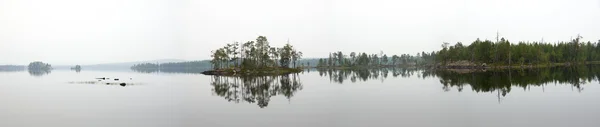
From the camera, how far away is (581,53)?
542 ft

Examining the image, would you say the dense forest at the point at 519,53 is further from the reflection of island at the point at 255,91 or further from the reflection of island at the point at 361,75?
the reflection of island at the point at 255,91

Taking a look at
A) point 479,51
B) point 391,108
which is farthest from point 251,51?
point 391,108

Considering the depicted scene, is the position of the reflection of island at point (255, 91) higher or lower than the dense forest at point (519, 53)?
lower

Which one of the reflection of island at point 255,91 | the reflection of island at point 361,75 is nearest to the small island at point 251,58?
the reflection of island at point 361,75

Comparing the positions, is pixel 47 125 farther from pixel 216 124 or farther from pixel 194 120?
pixel 216 124

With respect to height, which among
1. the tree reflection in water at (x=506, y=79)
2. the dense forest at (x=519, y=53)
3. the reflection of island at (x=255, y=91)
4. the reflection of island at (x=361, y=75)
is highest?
the dense forest at (x=519, y=53)

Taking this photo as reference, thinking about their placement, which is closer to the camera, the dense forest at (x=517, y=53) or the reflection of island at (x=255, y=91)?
the reflection of island at (x=255, y=91)

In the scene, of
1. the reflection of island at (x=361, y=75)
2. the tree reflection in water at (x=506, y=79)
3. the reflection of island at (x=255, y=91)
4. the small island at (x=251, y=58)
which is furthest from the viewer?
the small island at (x=251, y=58)

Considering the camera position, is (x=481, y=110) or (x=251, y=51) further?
(x=251, y=51)

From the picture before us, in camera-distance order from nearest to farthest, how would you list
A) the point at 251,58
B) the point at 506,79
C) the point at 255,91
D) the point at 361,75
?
the point at 255,91
the point at 506,79
the point at 361,75
the point at 251,58

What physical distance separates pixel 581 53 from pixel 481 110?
176379mm

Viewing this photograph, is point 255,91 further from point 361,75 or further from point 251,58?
point 251,58

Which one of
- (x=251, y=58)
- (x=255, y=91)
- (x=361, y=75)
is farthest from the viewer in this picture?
(x=251, y=58)

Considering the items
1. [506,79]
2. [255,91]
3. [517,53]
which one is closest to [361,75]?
[506,79]
